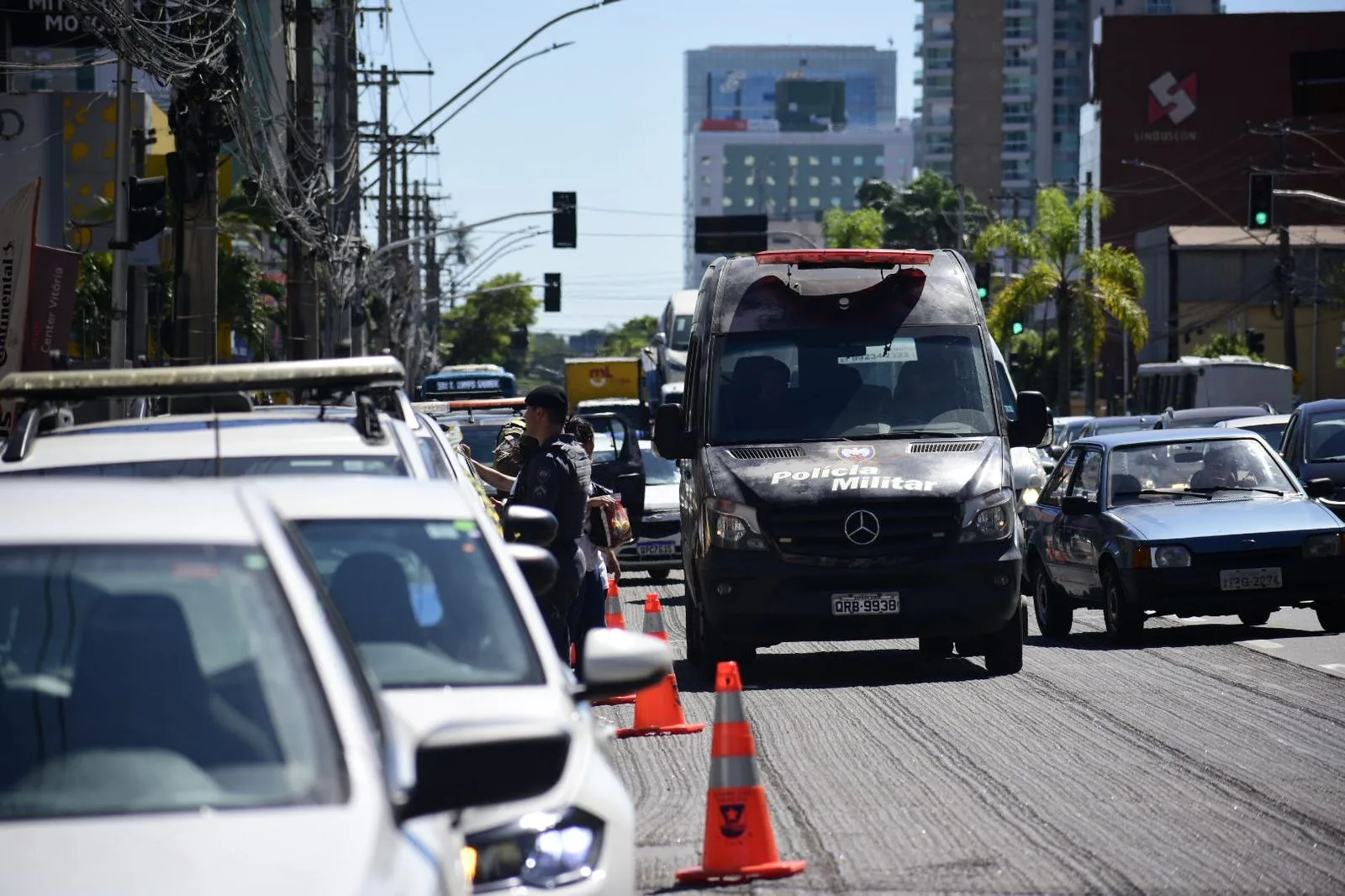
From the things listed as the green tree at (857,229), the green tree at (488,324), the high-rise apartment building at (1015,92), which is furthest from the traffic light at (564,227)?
the high-rise apartment building at (1015,92)

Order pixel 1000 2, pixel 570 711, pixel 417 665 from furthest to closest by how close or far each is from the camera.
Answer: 1. pixel 1000 2
2. pixel 417 665
3. pixel 570 711

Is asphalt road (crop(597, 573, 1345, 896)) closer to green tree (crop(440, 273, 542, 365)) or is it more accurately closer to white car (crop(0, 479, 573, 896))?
white car (crop(0, 479, 573, 896))

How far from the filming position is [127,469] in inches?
261

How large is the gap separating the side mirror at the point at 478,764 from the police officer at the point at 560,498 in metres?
7.53

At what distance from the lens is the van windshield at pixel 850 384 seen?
1459cm

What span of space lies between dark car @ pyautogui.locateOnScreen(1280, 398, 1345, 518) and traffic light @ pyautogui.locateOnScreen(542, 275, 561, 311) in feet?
141

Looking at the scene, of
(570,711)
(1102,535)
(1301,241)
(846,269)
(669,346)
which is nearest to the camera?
(570,711)

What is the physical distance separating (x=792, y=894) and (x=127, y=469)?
2730 mm

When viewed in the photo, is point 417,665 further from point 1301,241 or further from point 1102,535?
point 1301,241

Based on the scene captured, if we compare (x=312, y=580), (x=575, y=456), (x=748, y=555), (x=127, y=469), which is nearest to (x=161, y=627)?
(x=312, y=580)

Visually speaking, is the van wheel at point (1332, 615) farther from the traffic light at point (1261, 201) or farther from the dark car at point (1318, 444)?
the traffic light at point (1261, 201)

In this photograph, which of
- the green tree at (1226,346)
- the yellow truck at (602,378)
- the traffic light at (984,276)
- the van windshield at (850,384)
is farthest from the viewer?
the green tree at (1226,346)

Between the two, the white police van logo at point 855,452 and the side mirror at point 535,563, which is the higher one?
the side mirror at point 535,563

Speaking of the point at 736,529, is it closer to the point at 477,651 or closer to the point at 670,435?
the point at 670,435
